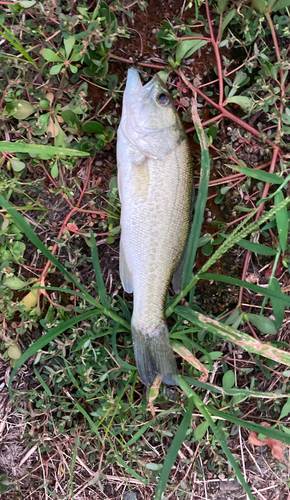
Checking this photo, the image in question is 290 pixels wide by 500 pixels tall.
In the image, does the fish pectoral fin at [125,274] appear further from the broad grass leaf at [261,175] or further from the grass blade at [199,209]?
the broad grass leaf at [261,175]

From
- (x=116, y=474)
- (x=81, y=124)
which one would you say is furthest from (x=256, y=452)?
(x=81, y=124)

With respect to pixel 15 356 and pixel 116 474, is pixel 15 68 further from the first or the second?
pixel 116 474

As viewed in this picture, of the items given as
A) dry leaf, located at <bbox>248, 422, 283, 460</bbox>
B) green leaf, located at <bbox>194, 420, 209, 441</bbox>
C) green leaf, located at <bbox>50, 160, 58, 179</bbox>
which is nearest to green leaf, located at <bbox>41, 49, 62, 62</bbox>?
green leaf, located at <bbox>50, 160, 58, 179</bbox>

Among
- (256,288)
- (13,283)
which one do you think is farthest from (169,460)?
(13,283)

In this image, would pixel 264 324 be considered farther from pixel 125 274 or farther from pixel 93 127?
pixel 93 127

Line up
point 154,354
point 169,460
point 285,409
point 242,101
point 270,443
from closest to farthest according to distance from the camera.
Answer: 1. point 169,460
2. point 154,354
3. point 242,101
4. point 285,409
5. point 270,443
